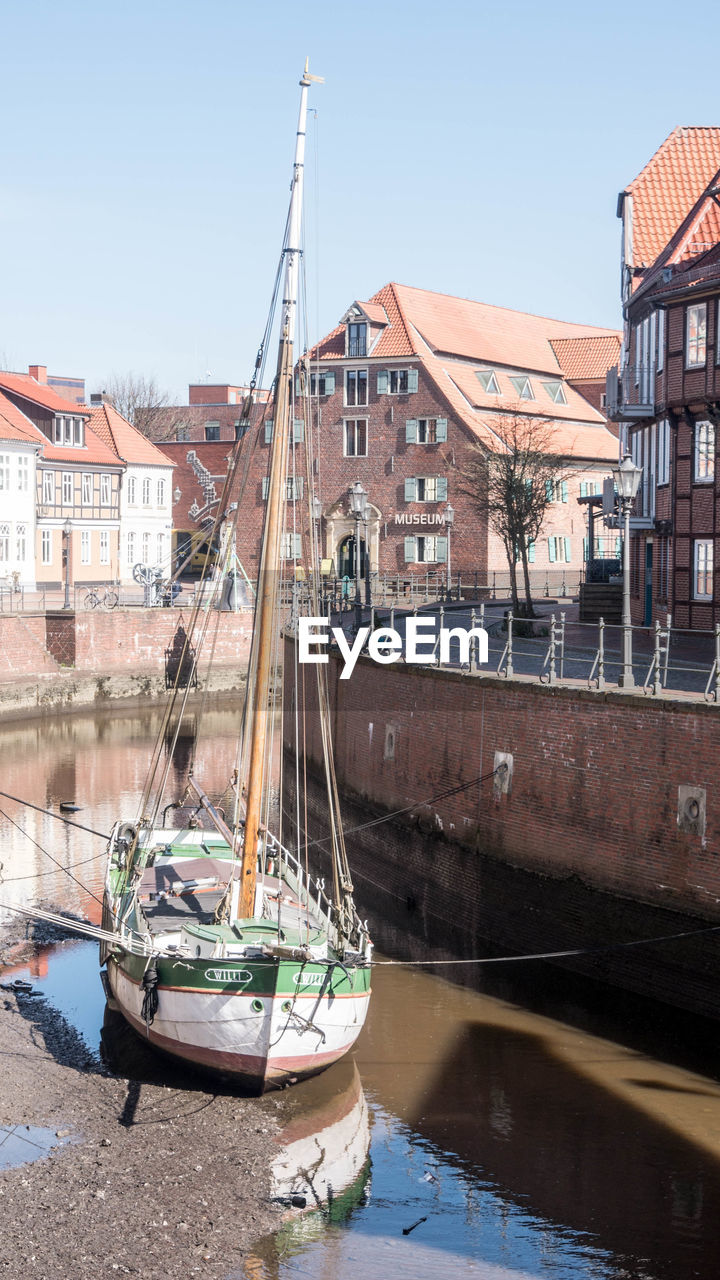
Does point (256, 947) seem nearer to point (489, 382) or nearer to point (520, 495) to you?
point (520, 495)

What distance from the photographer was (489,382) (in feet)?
190

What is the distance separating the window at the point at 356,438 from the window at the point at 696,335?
2939cm

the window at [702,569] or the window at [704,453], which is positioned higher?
the window at [704,453]

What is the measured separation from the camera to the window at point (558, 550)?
5634 centimetres

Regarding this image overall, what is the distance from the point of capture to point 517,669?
24.4 metres

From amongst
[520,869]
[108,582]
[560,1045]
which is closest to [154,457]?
[108,582]

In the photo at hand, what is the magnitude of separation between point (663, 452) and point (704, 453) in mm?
3426

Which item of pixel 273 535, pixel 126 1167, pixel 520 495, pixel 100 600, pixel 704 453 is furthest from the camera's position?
pixel 100 600

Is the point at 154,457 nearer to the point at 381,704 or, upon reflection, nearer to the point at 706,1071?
the point at 381,704

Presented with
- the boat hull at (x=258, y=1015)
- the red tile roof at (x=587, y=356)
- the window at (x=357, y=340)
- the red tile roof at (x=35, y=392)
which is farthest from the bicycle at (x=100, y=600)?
the boat hull at (x=258, y=1015)

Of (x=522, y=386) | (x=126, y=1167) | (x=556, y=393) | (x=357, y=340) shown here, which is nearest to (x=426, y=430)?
(x=357, y=340)

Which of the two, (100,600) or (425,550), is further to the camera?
(425,550)

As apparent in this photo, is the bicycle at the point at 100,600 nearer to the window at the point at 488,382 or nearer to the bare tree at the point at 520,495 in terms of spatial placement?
the bare tree at the point at 520,495

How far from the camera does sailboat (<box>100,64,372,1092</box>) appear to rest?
14820mm
